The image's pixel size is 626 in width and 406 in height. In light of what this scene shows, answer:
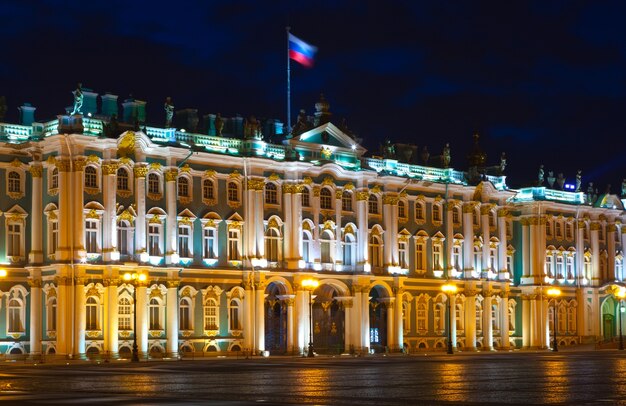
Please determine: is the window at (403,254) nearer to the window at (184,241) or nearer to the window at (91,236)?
the window at (184,241)

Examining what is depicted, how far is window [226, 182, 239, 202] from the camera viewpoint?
80.8 m

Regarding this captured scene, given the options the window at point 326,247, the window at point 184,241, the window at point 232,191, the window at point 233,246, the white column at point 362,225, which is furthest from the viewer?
the white column at point 362,225

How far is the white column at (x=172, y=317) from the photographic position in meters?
76.0

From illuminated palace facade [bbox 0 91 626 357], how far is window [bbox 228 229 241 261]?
9cm

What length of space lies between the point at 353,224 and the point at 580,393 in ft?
176

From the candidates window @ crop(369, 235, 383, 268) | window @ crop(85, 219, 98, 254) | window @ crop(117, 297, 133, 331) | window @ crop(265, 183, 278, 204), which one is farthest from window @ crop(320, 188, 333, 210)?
window @ crop(85, 219, 98, 254)

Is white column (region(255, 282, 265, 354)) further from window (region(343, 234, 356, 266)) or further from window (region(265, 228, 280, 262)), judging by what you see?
window (region(343, 234, 356, 266))

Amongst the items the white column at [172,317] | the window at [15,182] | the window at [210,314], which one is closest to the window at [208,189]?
the white column at [172,317]

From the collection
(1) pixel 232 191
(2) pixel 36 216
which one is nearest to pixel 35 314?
(2) pixel 36 216

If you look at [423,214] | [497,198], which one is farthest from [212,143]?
[497,198]

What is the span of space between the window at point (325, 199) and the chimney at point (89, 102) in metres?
16.9

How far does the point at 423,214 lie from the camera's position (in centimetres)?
9306

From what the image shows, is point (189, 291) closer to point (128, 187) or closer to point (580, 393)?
point (128, 187)

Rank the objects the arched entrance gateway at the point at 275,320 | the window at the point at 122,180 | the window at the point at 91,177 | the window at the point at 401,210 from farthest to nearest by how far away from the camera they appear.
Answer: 1. the window at the point at 401,210
2. the arched entrance gateway at the point at 275,320
3. the window at the point at 122,180
4. the window at the point at 91,177
